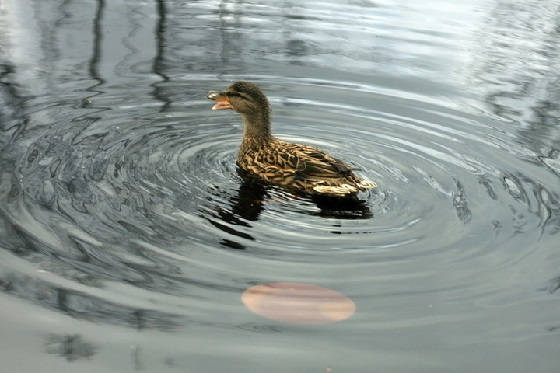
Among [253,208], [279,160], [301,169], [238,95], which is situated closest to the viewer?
[253,208]

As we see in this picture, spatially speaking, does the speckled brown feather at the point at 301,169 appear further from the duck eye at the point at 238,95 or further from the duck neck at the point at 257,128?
the duck eye at the point at 238,95

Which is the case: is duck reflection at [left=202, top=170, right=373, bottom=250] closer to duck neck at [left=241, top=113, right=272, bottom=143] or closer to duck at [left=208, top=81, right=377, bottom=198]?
duck at [left=208, top=81, right=377, bottom=198]

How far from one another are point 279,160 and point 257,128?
21.8 inches

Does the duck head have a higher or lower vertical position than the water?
higher

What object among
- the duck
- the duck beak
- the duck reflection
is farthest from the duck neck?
the duck reflection

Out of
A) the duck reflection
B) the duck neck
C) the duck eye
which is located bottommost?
the duck reflection

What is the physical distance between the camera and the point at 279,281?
4.45 metres

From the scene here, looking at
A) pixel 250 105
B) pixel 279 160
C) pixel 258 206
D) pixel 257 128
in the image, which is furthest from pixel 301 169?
pixel 250 105

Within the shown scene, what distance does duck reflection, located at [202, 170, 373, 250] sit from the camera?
5141mm

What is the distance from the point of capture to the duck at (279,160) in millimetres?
5895

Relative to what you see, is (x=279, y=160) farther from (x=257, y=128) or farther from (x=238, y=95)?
(x=238, y=95)

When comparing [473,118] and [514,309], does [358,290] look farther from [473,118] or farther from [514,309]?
[473,118]

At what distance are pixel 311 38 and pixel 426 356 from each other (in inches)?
294

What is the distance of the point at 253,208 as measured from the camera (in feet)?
18.4
